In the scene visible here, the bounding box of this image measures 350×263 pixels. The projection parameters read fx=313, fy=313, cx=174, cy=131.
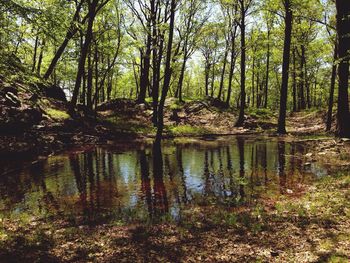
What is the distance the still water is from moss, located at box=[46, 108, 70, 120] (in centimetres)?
606

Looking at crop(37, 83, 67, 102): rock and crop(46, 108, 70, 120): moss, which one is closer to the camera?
crop(46, 108, 70, 120): moss

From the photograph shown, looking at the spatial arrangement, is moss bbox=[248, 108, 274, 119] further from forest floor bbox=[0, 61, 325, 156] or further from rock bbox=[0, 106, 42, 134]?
rock bbox=[0, 106, 42, 134]

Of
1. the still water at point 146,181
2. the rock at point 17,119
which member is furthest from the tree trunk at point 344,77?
the rock at point 17,119

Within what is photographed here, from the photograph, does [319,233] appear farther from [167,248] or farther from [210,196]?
[210,196]

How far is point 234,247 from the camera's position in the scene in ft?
21.9

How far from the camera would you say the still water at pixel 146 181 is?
1003 centimetres

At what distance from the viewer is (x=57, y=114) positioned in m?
26.0

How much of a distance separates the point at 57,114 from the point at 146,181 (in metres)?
15.7

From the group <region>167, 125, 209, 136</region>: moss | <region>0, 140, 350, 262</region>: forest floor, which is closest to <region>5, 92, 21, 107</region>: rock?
<region>167, 125, 209, 136</region>: moss

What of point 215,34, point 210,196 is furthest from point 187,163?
point 215,34

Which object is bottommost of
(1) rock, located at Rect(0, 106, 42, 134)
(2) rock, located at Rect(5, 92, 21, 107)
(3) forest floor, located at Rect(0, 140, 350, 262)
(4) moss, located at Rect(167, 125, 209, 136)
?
(3) forest floor, located at Rect(0, 140, 350, 262)

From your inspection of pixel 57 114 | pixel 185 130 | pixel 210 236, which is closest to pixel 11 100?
pixel 57 114

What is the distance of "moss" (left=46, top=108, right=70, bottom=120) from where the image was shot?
2532 centimetres

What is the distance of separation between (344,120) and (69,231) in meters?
16.5
